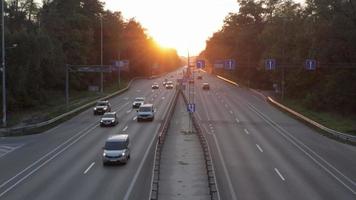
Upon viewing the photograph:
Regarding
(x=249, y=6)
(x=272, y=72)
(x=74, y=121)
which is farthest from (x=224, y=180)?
(x=249, y=6)

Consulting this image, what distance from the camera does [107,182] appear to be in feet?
100

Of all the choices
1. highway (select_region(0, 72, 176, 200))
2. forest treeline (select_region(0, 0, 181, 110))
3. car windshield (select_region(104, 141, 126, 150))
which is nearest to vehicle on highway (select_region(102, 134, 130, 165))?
car windshield (select_region(104, 141, 126, 150))

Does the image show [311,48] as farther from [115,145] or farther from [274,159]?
[115,145]

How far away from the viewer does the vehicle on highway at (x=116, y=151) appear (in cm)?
3538

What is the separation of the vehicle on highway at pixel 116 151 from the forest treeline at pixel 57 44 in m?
28.5

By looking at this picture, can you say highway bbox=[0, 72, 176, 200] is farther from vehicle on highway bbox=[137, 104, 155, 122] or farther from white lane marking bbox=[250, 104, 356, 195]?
white lane marking bbox=[250, 104, 356, 195]

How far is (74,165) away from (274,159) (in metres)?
12.6

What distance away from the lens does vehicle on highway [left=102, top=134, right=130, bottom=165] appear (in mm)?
35375

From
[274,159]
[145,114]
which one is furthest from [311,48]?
[274,159]

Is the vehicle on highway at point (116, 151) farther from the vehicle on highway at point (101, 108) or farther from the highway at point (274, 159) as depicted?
the vehicle on highway at point (101, 108)

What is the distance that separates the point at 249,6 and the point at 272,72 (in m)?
36.9

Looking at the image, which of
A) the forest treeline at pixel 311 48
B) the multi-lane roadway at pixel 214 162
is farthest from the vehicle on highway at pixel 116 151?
the forest treeline at pixel 311 48

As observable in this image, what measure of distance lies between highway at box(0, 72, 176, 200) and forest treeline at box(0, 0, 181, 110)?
13.6m

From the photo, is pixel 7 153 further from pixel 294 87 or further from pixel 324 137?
pixel 294 87
